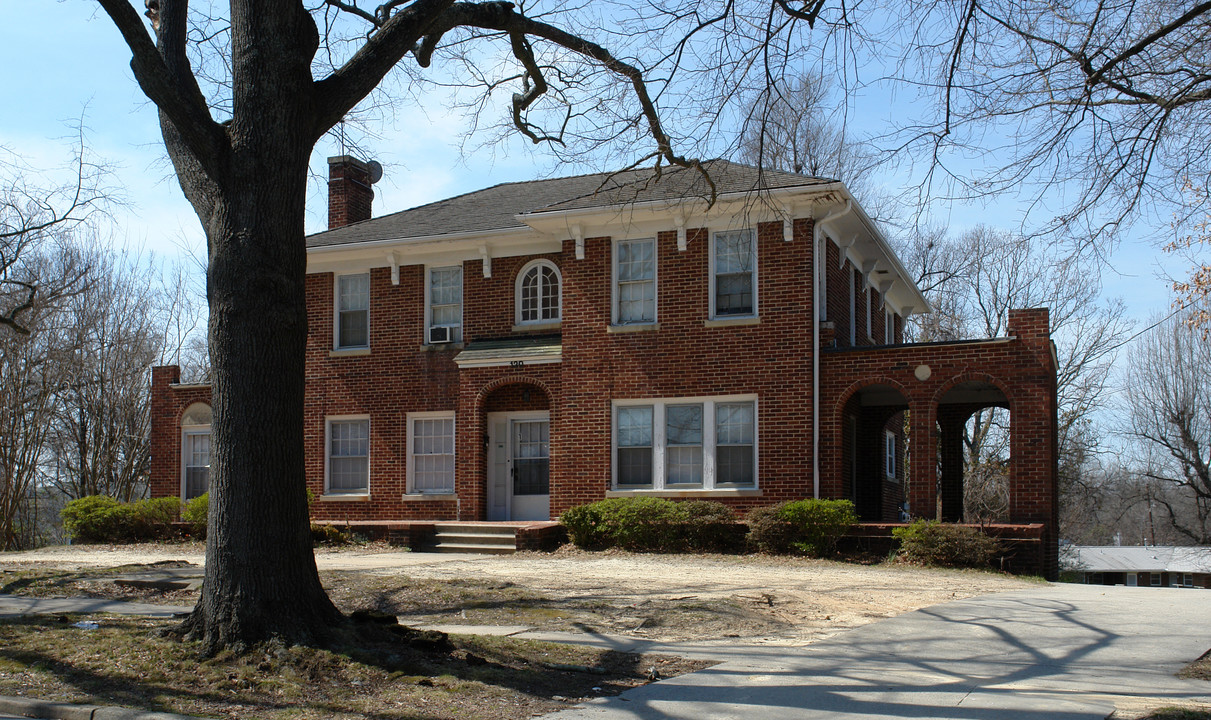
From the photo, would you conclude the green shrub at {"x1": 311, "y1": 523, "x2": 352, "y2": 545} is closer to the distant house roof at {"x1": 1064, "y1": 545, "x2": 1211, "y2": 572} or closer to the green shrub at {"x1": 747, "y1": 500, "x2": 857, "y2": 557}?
the green shrub at {"x1": 747, "y1": 500, "x2": 857, "y2": 557}

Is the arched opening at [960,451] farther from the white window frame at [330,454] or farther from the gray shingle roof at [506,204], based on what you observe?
→ the white window frame at [330,454]

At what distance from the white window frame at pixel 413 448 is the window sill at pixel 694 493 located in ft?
12.2

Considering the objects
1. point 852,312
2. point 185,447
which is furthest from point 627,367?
point 185,447

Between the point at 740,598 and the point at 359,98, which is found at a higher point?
the point at 359,98

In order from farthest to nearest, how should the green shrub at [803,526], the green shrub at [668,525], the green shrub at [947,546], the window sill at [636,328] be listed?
the window sill at [636,328], the green shrub at [668,525], the green shrub at [803,526], the green shrub at [947,546]

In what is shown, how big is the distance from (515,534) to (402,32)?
1175 cm

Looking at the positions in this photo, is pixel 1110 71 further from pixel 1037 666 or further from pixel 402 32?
pixel 402 32

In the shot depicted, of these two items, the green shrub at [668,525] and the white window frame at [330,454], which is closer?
the green shrub at [668,525]

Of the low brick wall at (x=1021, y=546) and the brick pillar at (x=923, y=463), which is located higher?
the brick pillar at (x=923, y=463)

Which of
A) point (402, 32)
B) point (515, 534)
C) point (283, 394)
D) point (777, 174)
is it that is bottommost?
point (515, 534)

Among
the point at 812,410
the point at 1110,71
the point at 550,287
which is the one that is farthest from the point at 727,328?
the point at 1110,71

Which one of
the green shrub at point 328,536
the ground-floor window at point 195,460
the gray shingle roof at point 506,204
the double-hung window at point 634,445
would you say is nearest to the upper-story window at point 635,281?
the gray shingle roof at point 506,204

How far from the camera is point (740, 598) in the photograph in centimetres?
1104

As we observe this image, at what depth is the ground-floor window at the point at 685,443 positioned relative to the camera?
19.0m
